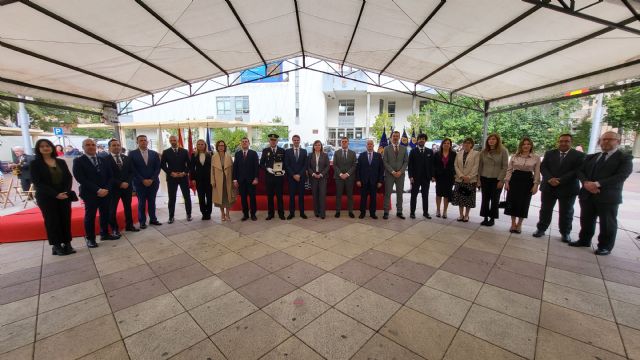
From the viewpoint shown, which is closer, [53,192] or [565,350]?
[565,350]

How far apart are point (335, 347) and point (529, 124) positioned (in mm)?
18020

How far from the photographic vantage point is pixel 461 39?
15.0 ft

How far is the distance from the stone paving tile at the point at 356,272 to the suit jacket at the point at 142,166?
12.9 ft

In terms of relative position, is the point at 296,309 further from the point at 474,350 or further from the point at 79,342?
the point at 79,342

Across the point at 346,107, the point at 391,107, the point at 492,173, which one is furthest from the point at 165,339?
the point at 391,107

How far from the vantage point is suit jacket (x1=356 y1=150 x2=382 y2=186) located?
17.3 ft

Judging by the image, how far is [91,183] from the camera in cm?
390

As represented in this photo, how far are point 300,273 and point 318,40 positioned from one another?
18.5 feet

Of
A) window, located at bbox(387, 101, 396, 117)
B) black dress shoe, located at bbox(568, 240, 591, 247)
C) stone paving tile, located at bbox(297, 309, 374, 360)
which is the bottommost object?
black dress shoe, located at bbox(568, 240, 591, 247)

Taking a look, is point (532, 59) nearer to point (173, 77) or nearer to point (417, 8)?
point (417, 8)

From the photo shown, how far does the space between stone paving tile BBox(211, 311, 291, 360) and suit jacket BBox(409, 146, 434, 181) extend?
409cm

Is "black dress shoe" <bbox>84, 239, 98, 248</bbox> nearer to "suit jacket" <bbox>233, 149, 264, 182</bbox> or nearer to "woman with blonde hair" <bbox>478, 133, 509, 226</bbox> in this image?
"suit jacket" <bbox>233, 149, 264, 182</bbox>

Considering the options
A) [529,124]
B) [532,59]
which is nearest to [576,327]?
[532,59]

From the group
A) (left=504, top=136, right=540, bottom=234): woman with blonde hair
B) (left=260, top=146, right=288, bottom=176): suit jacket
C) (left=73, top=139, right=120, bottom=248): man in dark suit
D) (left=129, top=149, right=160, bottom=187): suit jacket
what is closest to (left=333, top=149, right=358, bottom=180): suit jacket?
(left=260, top=146, right=288, bottom=176): suit jacket
